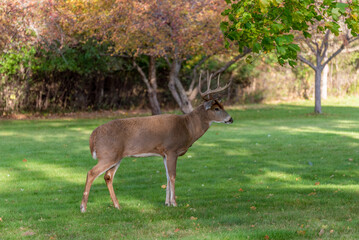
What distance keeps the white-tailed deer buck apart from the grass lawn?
1.98ft

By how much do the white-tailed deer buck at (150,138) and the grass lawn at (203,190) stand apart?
60 cm

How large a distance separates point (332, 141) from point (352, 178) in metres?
6.27

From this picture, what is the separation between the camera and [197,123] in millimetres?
9844

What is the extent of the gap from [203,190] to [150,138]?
90.1 inches

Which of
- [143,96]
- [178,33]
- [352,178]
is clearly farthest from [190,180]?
[143,96]

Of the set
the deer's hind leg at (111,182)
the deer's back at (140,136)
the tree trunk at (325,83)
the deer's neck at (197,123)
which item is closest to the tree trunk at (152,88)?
the tree trunk at (325,83)

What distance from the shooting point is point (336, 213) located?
8.64 metres

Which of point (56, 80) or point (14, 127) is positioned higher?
point (56, 80)

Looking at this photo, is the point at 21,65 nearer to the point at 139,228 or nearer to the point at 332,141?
the point at 332,141

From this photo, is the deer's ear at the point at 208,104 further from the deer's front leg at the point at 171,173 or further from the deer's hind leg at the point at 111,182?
the deer's hind leg at the point at 111,182

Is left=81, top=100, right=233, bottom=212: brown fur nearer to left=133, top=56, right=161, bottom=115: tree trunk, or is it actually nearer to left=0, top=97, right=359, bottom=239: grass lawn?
left=0, top=97, right=359, bottom=239: grass lawn

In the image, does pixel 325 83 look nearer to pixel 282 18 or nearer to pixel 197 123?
pixel 197 123

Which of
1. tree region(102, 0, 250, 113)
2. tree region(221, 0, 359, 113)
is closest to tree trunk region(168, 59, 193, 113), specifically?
tree region(102, 0, 250, 113)

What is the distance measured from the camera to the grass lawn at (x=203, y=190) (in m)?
7.84
